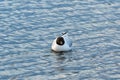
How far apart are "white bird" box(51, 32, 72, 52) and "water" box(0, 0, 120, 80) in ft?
1.24

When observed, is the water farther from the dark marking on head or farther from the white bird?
the dark marking on head

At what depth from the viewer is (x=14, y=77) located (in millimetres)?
29797

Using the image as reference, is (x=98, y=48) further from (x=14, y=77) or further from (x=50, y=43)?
(x=14, y=77)

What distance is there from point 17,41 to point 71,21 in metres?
5.87

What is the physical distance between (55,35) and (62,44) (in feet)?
4.20

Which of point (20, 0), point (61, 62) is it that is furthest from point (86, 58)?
point (20, 0)

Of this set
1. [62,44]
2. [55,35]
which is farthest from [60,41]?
[55,35]

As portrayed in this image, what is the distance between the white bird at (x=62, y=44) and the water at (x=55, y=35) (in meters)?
0.38

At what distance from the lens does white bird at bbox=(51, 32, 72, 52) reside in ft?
116

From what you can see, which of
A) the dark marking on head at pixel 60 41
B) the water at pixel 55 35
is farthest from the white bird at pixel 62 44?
the water at pixel 55 35

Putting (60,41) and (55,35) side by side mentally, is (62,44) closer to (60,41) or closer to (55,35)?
(60,41)

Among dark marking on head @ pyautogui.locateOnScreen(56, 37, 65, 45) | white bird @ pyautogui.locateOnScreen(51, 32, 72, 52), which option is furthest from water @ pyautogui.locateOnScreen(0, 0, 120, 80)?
dark marking on head @ pyautogui.locateOnScreen(56, 37, 65, 45)

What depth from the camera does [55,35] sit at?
3725 cm

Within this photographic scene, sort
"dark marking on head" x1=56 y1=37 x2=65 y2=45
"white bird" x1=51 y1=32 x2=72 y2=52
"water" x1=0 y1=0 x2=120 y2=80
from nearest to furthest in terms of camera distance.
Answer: "water" x1=0 y1=0 x2=120 y2=80 → "white bird" x1=51 y1=32 x2=72 y2=52 → "dark marking on head" x1=56 y1=37 x2=65 y2=45
